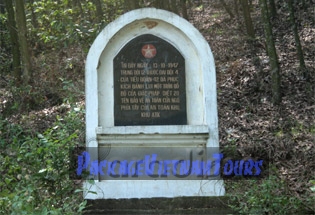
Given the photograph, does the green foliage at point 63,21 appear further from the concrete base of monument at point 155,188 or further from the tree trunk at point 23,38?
the concrete base of monument at point 155,188

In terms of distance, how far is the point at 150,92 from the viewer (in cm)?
549

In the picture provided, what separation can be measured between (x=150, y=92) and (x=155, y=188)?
1178 millimetres

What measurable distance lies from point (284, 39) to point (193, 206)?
6.97 meters

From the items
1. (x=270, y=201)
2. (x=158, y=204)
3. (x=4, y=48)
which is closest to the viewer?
(x=270, y=201)

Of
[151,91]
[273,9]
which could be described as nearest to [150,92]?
[151,91]

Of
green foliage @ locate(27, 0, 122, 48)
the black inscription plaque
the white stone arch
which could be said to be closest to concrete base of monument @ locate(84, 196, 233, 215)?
the white stone arch

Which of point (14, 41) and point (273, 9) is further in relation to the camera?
point (273, 9)

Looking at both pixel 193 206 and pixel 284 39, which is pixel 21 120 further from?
pixel 284 39

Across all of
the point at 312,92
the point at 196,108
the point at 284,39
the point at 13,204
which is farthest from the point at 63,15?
the point at 13,204

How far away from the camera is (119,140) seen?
5.43 m

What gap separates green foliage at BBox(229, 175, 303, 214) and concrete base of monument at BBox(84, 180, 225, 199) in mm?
298

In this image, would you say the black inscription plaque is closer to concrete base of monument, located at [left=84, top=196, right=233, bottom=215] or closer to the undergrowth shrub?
concrete base of monument, located at [left=84, top=196, right=233, bottom=215]

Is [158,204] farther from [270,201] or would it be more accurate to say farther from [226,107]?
[226,107]

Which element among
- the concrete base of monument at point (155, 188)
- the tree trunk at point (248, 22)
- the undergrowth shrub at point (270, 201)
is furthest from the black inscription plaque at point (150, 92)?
the tree trunk at point (248, 22)
